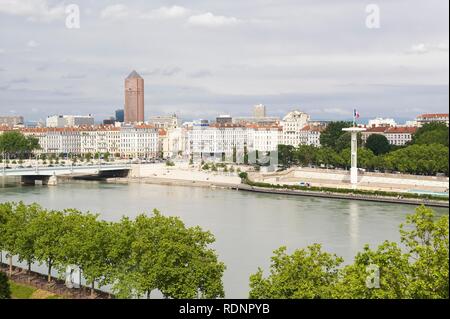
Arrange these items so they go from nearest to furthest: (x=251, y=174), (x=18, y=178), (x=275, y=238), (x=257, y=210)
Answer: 1. (x=275, y=238)
2. (x=257, y=210)
3. (x=251, y=174)
4. (x=18, y=178)

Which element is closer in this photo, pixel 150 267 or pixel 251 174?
pixel 150 267

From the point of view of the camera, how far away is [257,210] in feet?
36.3

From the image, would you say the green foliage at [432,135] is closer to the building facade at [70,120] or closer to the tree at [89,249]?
the tree at [89,249]

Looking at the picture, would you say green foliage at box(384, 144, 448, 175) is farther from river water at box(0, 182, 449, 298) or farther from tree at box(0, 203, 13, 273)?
tree at box(0, 203, 13, 273)

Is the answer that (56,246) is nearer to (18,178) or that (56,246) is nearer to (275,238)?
(275,238)

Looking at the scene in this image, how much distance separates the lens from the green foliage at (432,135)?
16.2 m

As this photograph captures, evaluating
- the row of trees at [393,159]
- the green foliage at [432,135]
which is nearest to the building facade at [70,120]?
the row of trees at [393,159]

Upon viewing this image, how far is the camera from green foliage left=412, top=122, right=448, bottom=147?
53.3ft

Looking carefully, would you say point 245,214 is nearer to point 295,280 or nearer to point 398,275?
point 295,280

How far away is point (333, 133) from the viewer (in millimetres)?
21359

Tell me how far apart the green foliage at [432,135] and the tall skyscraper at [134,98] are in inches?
820

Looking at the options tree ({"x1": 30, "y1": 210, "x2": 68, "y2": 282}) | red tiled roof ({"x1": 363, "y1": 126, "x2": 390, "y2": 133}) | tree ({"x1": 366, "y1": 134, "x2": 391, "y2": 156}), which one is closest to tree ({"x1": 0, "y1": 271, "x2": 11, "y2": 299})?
tree ({"x1": 30, "y1": 210, "x2": 68, "y2": 282})
